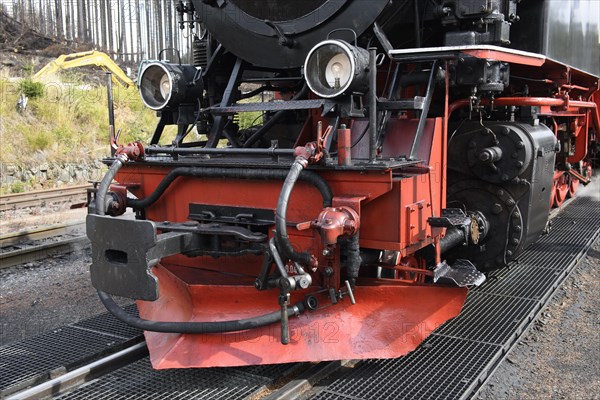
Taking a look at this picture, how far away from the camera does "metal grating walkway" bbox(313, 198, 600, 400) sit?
3.04 m

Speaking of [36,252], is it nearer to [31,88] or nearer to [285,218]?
[285,218]

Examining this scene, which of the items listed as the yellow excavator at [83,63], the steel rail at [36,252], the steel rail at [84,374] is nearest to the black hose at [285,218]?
the steel rail at [84,374]

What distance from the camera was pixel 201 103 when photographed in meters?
4.46

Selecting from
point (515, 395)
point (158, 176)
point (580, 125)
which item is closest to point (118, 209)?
point (158, 176)

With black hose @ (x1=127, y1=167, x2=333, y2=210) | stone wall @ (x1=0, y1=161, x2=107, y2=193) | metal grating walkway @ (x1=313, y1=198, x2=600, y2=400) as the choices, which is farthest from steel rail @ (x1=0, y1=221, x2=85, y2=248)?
metal grating walkway @ (x1=313, y1=198, x2=600, y2=400)

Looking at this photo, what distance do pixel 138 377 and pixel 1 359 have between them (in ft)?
3.07

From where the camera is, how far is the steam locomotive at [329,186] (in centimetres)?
304

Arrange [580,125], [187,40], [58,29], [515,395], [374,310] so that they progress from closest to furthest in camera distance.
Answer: [515,395] → [374,310] → [187,40] → [580,125] → [58,29]

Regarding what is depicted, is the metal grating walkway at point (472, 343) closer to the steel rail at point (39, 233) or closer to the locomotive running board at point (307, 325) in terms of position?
the locomotive running board at point (307, 325)

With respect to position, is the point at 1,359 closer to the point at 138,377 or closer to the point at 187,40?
the point at 138,377

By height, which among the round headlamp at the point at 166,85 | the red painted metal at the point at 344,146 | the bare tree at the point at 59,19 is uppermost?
the bare tree at the point at 59,19

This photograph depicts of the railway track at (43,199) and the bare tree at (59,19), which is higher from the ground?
the bare tree at (59,19)

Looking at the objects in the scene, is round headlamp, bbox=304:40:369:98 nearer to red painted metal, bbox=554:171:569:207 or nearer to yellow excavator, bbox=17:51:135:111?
red painted metal, bbox=554:171:569:207

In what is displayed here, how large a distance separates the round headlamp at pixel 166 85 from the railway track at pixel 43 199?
15.4 ft
